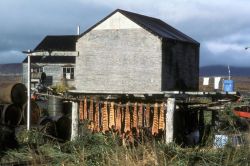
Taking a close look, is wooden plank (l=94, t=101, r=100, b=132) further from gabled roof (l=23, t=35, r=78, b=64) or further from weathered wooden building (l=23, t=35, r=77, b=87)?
gabled roof (l=23, t=35, r=78, b=64)

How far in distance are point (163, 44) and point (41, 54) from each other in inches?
974

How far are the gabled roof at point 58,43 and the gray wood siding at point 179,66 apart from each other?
16.2 meters

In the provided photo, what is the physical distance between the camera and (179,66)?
1718 inches

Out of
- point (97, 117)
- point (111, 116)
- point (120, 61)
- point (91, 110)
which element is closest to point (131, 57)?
point (120, 61)

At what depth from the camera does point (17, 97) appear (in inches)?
842

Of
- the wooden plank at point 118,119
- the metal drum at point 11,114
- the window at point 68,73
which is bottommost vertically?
the metal drum at point 11,114

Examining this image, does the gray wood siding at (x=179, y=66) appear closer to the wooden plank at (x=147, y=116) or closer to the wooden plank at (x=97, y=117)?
the wooden plank at (x=97, y=117)

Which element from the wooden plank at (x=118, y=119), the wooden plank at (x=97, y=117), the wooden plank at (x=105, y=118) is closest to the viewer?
the wooden plank at (x=118, y=119)

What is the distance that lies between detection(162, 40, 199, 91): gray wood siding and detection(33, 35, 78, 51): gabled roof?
16.2 m

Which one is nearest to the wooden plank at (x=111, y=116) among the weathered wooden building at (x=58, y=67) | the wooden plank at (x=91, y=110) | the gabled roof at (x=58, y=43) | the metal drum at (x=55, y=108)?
the wooden plank at (x=91, y=110)

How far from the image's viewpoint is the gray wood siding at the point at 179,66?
41938 mm

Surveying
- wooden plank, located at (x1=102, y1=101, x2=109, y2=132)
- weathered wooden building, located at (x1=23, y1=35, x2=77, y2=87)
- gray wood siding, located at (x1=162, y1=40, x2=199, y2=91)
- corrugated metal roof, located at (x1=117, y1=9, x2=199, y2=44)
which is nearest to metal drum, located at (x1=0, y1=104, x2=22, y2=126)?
wooden plank, located at (x1=102, y1=101, x2=109, y2=132)

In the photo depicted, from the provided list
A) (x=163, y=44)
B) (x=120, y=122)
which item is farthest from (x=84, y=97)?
(x=163, y=44)

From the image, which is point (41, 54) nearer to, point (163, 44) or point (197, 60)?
point (163, 44)
